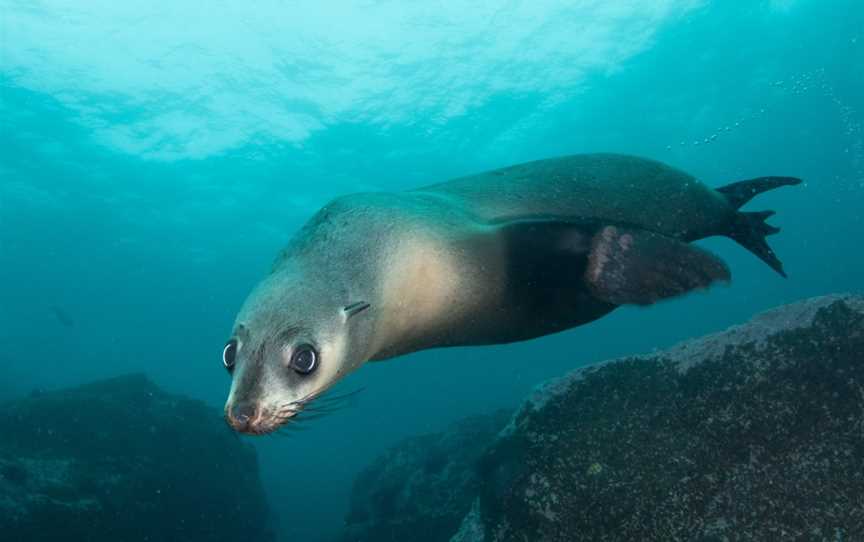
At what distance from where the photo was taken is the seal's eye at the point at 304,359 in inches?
74.4

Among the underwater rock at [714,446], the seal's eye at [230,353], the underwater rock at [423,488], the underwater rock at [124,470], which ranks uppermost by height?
the seal's eye at [230,353]

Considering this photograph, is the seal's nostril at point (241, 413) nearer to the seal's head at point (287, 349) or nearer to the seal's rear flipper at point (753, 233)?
the seal's head at point (287, 349)

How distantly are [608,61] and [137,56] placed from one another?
18.4 meters

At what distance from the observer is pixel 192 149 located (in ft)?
84.6

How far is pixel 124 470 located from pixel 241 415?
32.8 ft

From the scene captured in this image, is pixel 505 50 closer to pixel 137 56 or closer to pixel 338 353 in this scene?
pixel 137 56

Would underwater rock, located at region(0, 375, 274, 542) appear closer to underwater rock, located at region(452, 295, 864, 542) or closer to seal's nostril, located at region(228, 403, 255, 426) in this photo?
underwater rock, located at region(452, 295, 864, 542)

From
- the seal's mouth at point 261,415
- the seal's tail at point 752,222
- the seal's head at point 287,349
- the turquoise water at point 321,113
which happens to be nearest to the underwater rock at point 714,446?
the seal's tail at point 752,222

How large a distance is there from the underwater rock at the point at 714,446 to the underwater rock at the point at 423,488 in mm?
5053

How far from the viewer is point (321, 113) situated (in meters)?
23.9

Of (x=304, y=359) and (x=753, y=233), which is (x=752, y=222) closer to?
(x=753, y=233)

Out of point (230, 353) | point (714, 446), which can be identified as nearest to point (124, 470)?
point (230, 353)

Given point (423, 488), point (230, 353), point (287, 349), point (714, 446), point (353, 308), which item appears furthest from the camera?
point (423, 488)

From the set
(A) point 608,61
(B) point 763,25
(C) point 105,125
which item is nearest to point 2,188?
(C) point 105,125
